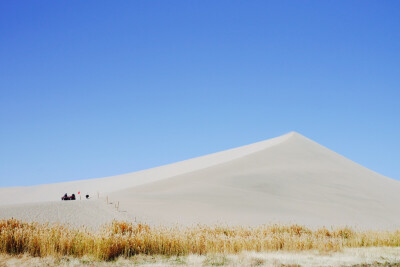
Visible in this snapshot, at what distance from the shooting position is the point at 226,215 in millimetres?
27406

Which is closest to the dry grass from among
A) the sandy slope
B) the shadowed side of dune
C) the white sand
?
the sandy slope

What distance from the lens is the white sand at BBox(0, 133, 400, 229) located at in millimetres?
27109

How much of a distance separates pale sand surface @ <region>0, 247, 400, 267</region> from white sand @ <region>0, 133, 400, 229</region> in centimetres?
1195

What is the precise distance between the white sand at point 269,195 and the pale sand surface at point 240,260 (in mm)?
11951

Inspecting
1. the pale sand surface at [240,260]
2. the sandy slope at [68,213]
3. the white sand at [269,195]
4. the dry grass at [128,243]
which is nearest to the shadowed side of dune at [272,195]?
A: the white sand at [269,195]

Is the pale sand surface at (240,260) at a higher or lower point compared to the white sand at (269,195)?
lower

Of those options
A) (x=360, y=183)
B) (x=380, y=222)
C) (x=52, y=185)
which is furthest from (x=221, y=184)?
(x=52, y=185)

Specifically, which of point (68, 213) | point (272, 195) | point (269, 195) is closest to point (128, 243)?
point (68, 213)

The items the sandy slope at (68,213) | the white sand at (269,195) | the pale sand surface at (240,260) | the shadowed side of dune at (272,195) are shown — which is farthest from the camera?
the shadowed side of dune at (272,195)

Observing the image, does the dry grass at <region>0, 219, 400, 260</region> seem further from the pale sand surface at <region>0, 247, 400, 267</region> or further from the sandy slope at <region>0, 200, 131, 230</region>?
the sandy slope at <region>0, 200, 131, 230</region>

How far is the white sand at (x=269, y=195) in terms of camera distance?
27109 mm

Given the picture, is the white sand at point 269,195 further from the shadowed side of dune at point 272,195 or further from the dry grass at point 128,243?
the dry grass at point 128,243

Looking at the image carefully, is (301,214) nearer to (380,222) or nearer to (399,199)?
(380,222)

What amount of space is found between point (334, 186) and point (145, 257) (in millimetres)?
33077
